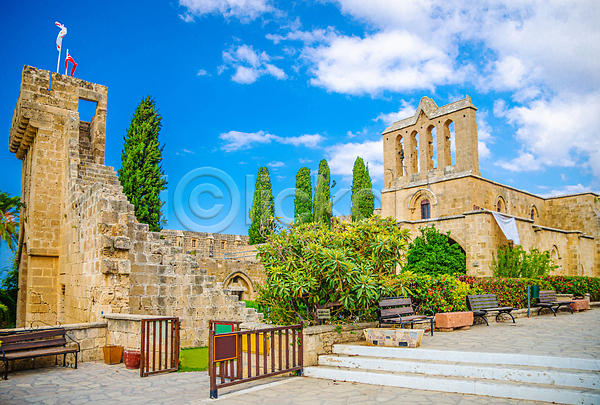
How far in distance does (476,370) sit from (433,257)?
14.5 m

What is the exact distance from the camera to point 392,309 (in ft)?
26.7

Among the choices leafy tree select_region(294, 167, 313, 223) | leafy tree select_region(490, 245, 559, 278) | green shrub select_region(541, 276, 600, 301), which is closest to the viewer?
green shrub select_region(541, 276, 600, 301)

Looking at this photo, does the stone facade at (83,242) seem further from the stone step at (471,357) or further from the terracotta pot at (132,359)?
the stone step at (471,357)

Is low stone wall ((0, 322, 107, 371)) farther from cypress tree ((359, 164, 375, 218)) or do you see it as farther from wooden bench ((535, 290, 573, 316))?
cypress tree ((359, 164, 375, 218))

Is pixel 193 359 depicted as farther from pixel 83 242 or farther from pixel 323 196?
pixel 323 196

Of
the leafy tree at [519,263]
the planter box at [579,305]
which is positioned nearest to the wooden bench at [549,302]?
the planter box at [579,305]

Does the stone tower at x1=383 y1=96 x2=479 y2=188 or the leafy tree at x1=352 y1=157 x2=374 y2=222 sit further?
the leafy tree at x1=352 y1=157 x2=374 y2=222

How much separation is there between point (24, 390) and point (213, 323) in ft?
9.20

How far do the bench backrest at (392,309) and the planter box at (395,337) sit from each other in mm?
1038

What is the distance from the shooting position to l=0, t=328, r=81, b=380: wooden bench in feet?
22.1

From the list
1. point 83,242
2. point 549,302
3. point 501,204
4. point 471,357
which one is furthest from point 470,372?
point 501,204

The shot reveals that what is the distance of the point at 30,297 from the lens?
44.1 ft

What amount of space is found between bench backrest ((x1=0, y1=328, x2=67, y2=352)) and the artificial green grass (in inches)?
89.1

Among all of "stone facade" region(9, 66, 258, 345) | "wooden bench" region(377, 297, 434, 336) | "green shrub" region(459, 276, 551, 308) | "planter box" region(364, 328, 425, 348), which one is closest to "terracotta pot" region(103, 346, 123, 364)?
"stone facade" region(9, 66, 258, 345)
